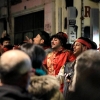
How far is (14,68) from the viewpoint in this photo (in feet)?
5.82

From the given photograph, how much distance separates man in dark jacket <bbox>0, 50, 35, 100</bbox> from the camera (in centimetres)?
176

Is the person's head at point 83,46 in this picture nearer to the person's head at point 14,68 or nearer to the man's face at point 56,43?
the man's face at point 56,43

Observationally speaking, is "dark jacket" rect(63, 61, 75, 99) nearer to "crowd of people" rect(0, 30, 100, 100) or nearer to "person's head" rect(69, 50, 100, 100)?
"crowd of people" rect(0, 30, 100, 100)

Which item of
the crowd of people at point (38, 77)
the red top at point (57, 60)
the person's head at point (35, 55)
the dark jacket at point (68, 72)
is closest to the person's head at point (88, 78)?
the crowd of people at point (38, 77)

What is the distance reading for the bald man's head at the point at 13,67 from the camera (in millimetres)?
1775

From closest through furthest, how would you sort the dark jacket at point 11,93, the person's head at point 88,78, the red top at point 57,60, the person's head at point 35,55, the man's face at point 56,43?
the dark jacket at point 11,93
the person's head at point 88,78
the person's head at point 35,55
the red top at point 57,60
the man's face at point 56,43

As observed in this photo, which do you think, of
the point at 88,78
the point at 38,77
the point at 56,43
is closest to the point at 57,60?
the point at 56,43

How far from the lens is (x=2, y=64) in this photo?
1803mm

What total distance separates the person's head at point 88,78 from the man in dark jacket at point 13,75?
498 millimetres

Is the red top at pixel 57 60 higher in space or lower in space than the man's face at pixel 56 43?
lower

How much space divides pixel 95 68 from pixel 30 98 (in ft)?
1.87

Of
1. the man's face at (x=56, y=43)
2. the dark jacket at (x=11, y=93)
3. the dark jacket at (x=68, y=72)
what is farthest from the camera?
the man's face at (x=56, y=43)

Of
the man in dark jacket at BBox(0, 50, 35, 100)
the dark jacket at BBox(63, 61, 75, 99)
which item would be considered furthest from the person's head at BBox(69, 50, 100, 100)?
the dark jacket at BBox(63, 61, 75, 99)

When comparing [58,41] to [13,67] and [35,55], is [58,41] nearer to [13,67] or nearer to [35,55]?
[35,55]
